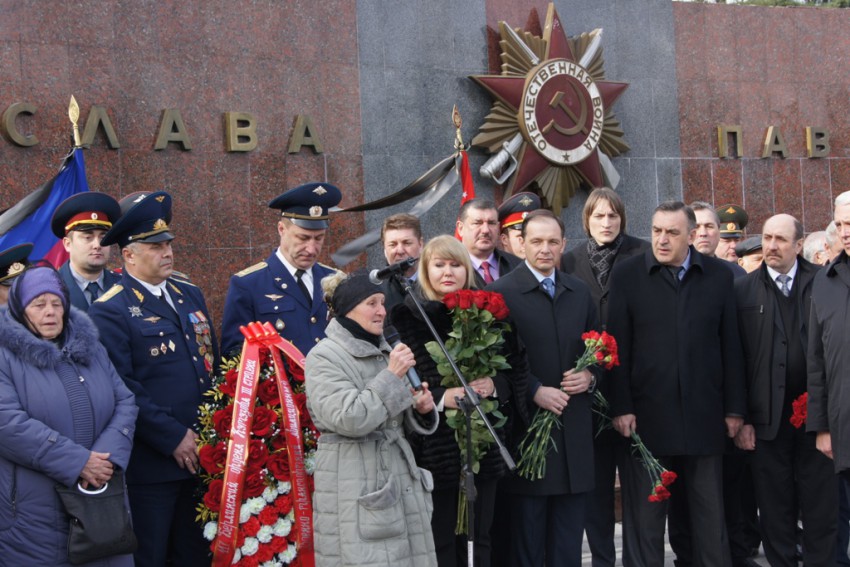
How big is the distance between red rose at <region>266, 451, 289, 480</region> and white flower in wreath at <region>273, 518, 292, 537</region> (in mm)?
184

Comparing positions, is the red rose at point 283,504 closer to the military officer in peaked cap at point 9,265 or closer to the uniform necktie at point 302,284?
the uniform necktie at point 302,284

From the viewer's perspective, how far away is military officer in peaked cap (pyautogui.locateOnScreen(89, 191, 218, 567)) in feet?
14.0

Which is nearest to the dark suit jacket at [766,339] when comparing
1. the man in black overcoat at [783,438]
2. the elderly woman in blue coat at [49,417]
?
the man in black overcoat at [783,438]

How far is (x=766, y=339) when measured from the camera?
5.34 meters

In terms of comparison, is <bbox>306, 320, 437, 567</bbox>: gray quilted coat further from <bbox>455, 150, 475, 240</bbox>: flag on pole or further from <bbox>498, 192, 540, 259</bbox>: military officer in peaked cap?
<bbox>455, 150, 475, 240</bbox>: flag on pole

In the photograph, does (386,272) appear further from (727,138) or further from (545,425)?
(727,138)

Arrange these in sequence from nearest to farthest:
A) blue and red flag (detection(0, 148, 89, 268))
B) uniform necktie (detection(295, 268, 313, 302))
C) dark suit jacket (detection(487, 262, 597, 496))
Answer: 1. dark suit jacket (detection(487, 262, 597, 496))
2. uniform necktie (detection(295, 268, 313, 302))
3. blue and red flag (detection(0, 148, 89, 268))

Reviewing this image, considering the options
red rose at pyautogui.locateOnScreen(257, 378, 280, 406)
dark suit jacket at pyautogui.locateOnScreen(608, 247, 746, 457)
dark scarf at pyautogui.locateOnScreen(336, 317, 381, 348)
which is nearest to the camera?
dark scarf at pyautogui.locateOnScreen(336, 317, 381, 348)

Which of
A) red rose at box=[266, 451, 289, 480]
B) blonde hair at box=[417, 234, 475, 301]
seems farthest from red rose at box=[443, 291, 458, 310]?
red rose at box=[266, 451, 289, 480]

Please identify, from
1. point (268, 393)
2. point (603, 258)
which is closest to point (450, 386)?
point (268, 393)

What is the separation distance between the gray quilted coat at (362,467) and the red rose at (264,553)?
1.66ft

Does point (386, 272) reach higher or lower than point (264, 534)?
higher

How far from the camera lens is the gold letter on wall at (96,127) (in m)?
6.85

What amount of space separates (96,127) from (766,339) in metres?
4.57
